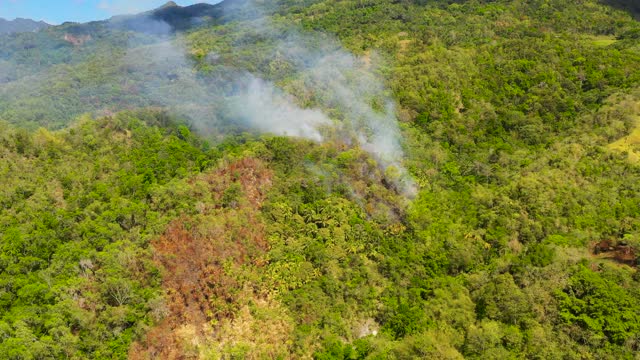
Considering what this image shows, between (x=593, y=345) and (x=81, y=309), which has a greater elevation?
(x=81, y=309)

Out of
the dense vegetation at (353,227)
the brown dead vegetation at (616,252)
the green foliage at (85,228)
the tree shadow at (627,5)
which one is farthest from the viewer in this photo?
the tree shadow at (627,5)

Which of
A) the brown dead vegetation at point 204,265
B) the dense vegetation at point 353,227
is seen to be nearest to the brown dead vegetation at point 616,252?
the dense vegetation at point 353,227

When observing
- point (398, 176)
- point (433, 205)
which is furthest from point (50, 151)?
point (433, 205)

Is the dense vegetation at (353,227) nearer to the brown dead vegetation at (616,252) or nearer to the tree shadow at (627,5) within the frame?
the brown dead vegetation at (616,252)

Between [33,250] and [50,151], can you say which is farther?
[50,151]

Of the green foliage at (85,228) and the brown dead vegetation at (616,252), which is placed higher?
the green foliage at (85,228)

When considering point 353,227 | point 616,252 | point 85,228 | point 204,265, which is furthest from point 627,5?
point 85,228

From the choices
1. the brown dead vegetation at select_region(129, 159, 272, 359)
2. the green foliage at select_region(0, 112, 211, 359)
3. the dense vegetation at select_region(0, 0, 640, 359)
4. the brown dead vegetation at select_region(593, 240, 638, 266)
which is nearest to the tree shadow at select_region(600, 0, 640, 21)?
the dense vegetation at select_region(0, 0, 640, 359)

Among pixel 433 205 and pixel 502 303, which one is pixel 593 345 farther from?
pixel 433 205

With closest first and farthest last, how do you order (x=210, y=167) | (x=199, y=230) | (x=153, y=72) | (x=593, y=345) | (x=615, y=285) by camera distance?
(x=593, y=345) → (x=615, y=285) → (x=199, y=230) → (x=210, y=167) → (x=153, y=72)
